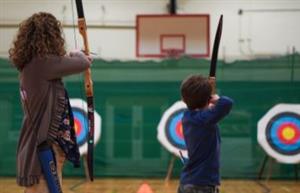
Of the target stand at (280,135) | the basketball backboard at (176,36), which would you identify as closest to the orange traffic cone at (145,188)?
the target stand at (280,135)

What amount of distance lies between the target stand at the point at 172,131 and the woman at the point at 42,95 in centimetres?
450

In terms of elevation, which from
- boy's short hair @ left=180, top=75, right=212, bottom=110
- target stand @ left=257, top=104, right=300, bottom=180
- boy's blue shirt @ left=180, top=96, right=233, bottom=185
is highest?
boy's short hair @ left=180, top=75, right=212, bottom=110

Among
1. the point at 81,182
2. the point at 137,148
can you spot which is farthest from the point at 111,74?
the point at 81,182

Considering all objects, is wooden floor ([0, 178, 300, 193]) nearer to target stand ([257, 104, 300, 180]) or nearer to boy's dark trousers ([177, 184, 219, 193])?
target stand ([257, 104, 300, 180])

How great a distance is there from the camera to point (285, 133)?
660 centimetres

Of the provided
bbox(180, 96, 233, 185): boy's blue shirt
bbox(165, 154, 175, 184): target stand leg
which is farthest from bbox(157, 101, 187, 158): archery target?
bbox(180, 96, 233, 185): boy's blue shirt

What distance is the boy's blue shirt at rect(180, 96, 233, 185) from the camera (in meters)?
2.18

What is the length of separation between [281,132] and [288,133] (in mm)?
80

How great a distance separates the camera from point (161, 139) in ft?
21.7

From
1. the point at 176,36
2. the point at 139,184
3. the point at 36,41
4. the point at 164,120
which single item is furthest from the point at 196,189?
the point at 176,36

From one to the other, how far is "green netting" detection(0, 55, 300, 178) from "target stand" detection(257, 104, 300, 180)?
0.42 ft

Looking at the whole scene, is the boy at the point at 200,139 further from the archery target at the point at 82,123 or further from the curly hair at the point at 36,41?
the archery target at the point at 82,123

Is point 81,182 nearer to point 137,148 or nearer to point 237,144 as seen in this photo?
point 137,148

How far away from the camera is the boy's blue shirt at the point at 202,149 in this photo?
2182 mm
